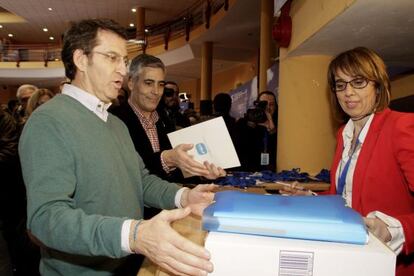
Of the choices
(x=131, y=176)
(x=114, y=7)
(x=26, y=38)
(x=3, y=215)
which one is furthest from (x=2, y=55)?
(x=131, y=176)

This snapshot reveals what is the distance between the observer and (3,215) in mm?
2344

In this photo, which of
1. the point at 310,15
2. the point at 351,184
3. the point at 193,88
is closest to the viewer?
the point at 351,184

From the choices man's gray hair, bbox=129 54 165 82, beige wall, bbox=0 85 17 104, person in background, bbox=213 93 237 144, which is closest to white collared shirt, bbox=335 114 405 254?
man's gray hair, bbox=129 54 165 82

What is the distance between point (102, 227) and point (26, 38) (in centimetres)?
2133

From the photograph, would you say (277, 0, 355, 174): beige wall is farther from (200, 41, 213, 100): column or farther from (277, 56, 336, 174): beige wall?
(200, 41, 213, 100): column

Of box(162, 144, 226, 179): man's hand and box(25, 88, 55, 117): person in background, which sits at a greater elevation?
box(25, 88, 55, 117): person in background

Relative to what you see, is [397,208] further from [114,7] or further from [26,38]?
[26,38]

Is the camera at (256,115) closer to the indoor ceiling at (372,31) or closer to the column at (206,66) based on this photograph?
the indoor ceiling at (372,31)

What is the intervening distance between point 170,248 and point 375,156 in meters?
0.88

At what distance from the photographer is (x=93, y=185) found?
3.41 feet

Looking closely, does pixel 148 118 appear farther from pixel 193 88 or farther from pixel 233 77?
pixel 193 88

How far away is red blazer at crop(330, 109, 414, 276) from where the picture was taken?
1.19 m

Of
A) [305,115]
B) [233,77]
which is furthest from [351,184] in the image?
[233,77]

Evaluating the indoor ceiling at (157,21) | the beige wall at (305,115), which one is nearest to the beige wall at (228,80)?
the indoor ceiling at (157,21)
